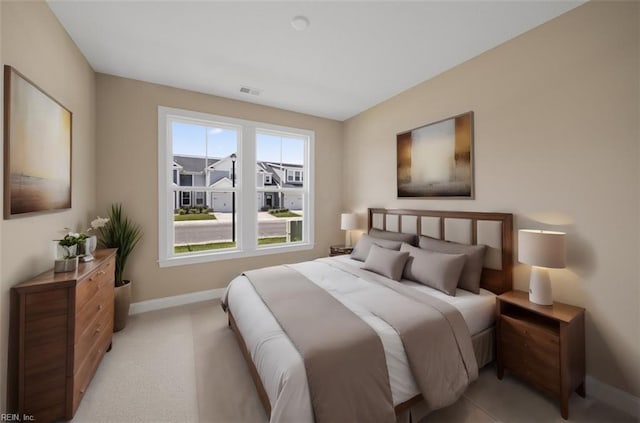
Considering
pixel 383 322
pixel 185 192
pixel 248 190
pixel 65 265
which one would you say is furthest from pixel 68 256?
pixel 383 322

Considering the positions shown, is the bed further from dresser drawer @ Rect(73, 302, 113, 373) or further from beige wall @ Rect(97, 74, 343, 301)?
beige wall @ Rect(97, 74, 343, 301)

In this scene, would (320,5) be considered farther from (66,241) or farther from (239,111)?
(66,241)

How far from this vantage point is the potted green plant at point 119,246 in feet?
8.79

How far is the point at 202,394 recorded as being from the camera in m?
1.86

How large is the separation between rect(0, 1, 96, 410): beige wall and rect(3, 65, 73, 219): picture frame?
9 cm

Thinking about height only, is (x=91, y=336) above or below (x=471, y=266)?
below

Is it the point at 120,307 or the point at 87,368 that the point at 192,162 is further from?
the point at 87,368

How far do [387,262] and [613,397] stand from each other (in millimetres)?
1837

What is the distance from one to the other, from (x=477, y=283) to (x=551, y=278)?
55 centimetres

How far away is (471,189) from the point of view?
264 cm

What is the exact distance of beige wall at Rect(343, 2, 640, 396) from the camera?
1719mm

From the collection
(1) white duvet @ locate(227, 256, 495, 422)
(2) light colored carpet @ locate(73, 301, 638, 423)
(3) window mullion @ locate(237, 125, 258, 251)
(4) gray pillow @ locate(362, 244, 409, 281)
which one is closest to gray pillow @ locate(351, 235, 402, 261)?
(4) gray pillow @ locate(362, 244, 409, 281)

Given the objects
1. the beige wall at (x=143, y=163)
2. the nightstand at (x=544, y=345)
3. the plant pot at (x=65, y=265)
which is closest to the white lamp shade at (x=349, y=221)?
the beige wall at (x=143, y=163)

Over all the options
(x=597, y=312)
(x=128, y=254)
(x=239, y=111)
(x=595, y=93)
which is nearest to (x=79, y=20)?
(x=239, y=111)
